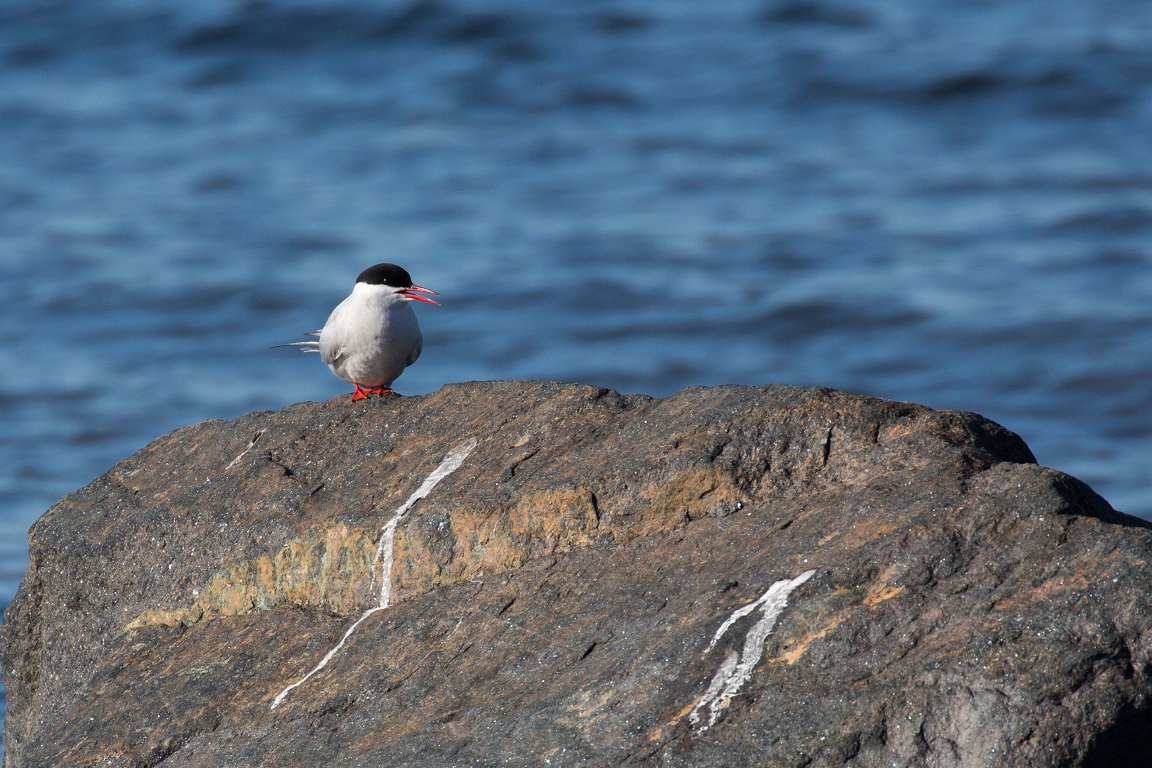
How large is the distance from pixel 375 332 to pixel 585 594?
2.55 m

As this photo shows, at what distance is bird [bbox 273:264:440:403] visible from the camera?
677 centimetres

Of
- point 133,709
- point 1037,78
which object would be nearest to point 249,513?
point 133,709

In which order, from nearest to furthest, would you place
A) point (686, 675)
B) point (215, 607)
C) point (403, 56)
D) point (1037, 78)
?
point (686, 675)
point (215, 607)
point (1037, 78)
point (403, 56)

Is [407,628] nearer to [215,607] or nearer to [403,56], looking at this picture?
[215,607]

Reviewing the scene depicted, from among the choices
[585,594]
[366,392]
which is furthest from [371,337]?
[585,594]

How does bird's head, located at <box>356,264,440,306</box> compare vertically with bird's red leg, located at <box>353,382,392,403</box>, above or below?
above

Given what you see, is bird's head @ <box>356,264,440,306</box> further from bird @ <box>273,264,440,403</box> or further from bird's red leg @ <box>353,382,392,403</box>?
bird's red leg @ <box>353,382,392,403</box>

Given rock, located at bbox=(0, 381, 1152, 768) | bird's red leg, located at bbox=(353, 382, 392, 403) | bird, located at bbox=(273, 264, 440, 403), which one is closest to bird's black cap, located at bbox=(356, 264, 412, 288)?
bird, located at bbox=(273, 264, 440, 403)

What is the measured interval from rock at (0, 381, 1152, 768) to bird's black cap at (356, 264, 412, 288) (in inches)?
38.2

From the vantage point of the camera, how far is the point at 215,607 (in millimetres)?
5520

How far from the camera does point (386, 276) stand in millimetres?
6988

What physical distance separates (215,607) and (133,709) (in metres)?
0.55

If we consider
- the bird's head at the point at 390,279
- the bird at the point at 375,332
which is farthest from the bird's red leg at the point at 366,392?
the bird's head at the point at 390,279

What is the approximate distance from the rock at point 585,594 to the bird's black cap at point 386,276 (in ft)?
3.18
